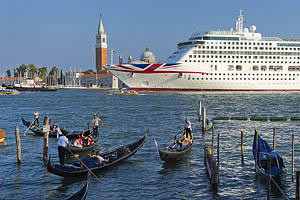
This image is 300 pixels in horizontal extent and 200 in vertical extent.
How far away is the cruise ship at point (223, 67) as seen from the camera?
246 feet

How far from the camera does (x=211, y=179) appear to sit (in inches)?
542

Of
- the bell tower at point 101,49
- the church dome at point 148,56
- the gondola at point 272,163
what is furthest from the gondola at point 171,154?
the bell tower at point 101,49

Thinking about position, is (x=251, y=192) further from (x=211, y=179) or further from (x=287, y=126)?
A: (x=287, y=126)

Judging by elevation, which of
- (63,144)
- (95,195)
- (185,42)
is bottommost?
(95,195)

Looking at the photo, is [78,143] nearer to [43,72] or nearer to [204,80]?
[204,80]

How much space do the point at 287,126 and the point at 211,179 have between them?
54.7 ft

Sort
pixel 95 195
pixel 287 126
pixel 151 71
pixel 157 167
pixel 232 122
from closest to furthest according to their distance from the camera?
pixel 95 195
pixel 157 167
pixel 287 126
pixel 232 122
pixel 151 71

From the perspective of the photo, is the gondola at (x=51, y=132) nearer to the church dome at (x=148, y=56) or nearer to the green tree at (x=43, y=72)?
the church dome at (x=148, y=56)

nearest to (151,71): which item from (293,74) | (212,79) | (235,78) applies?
(212,79)

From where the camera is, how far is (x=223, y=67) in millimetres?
78125

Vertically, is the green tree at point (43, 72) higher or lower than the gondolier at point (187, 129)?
higher

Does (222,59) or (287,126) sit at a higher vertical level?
(222,59)

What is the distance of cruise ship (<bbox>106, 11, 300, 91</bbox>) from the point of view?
246 feet

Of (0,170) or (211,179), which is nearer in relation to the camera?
(211,179)
